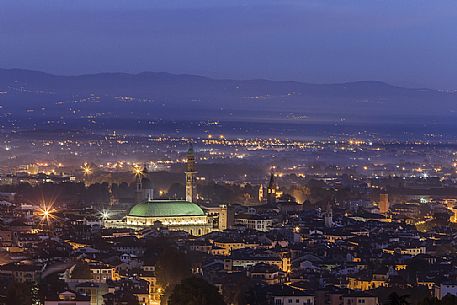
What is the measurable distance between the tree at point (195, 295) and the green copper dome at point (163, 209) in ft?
97.2

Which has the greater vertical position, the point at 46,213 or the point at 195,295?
the point at 195,295

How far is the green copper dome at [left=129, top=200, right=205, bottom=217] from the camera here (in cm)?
6309

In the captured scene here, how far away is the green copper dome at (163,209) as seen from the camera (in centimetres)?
6309

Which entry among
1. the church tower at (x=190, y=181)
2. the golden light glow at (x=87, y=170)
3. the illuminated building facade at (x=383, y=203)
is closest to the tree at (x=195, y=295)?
the church tower at (x=190, y=181)

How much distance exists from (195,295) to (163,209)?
3080 cm

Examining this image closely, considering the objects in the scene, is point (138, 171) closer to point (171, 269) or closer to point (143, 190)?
point (143, 190)

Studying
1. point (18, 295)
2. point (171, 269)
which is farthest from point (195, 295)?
point (171, 269)

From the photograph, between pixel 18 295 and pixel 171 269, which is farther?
pixel 171 269

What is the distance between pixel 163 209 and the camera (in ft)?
208

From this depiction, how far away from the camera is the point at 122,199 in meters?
77.7

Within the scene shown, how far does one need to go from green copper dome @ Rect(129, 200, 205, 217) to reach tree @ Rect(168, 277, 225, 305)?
29.6 m

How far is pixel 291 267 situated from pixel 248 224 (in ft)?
61.0

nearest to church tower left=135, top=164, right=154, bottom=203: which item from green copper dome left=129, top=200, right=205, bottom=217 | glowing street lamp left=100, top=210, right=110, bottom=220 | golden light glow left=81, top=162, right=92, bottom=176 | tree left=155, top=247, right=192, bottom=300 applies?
glowing street lamp left=100, top=210, right=110, bottom=220

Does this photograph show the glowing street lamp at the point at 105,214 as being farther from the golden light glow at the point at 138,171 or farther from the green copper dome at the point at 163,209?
the golden light glow at the point at 138,171
